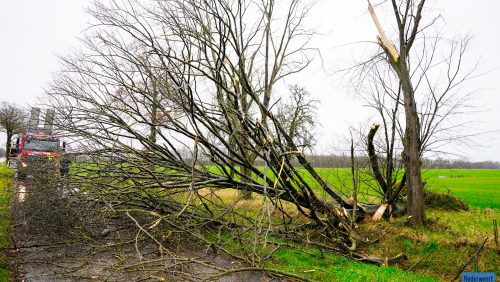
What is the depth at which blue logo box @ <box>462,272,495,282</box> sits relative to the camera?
368 centimetres

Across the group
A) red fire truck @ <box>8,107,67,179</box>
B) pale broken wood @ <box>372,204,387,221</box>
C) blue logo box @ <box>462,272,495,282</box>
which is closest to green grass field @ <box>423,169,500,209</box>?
pale broken wood @ <box>372,204,387,221</box>

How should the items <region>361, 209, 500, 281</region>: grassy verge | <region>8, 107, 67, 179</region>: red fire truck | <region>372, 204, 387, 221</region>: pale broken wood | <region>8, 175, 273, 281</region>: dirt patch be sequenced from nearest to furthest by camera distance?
<region>8, 175, 273, 281</region>: dirt patch < <region>361, 209, 500, 281</region>: grassy verge < <region>8, 107, 67, 179</region>: red fire truck < <region>372, 204, 387, 221</region>: pale broken wood

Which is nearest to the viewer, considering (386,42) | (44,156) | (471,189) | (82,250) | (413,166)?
(82,250)

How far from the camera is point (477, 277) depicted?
369 cm

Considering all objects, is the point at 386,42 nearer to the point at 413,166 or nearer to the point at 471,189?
the point at 413,166

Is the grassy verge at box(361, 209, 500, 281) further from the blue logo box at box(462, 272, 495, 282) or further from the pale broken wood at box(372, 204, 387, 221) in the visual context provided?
the blue logo box at box(462, 272, 495, 282)

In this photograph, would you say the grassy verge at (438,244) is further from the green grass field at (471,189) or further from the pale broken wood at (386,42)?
the pale broken wood at (386,42)

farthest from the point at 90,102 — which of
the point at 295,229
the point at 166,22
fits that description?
the point at 295,229

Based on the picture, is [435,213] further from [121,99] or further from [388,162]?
[121,99]

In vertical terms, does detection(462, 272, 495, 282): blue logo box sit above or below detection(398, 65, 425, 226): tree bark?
below

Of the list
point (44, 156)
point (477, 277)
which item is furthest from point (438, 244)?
point (44, 156)

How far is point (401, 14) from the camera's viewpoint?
8938 mm

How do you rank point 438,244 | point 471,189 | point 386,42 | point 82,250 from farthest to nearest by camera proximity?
point 471,189 < point 386,42 < point 438,244 < point 82,250

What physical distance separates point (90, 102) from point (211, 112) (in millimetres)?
2677
